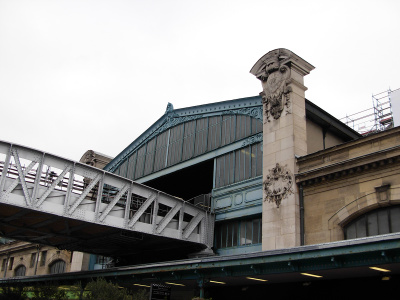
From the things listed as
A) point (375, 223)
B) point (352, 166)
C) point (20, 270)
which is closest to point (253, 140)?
point (352, 166)

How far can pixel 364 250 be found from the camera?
13.5 meters

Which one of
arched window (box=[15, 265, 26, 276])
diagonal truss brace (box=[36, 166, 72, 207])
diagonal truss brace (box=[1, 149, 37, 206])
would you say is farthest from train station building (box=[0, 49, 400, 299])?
arched window (box=[15, 265, 26, 276])

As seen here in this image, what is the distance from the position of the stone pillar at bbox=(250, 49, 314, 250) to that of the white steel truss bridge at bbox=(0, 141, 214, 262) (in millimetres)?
6340

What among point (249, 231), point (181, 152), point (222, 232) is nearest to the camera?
point (249, 231)

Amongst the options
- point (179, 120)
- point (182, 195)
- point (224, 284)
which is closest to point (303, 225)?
point (224, 284)

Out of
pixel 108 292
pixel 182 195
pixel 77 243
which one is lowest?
pixel 108 292

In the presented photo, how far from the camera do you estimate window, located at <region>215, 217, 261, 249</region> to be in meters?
26.7

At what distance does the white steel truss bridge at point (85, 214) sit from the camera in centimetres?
2200

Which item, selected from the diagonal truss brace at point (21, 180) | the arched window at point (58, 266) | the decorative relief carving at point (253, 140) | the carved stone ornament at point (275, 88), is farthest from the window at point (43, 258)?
the carved stone ornament at point (275, 88)

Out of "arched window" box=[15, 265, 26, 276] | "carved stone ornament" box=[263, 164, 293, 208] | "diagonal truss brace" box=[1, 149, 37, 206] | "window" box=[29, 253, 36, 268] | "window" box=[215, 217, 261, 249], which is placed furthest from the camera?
"arched window" box=[15, 265, 26, 276]

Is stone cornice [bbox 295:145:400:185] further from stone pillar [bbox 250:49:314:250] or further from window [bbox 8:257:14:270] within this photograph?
window [bbox 8:257:14:270]

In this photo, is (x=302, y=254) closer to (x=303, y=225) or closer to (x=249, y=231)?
(x=303, y=225)

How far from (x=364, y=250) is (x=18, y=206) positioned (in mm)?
15611

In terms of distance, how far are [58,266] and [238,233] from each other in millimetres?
27465
